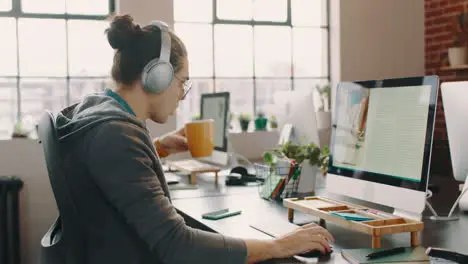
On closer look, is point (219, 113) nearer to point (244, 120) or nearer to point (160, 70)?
point (244, 120)

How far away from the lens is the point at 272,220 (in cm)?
195

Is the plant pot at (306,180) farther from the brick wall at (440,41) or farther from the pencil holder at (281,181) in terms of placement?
the brick wall at (440,41)

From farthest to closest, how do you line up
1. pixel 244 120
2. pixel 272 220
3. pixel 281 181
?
pixel 244 120 < pixel 281 181 < pixel 272 220

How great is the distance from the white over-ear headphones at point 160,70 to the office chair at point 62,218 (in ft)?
0.83

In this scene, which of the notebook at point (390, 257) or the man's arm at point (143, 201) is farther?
the notebook at point (390, 257)

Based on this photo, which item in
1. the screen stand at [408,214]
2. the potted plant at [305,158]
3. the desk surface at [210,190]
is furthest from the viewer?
the desk surface at [210,190]

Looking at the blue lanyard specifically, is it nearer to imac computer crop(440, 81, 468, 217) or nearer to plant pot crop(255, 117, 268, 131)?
imac computer crop(440, 81, 468, 217)

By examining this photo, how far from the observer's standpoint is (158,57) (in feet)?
5.00

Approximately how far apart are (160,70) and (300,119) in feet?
5.95

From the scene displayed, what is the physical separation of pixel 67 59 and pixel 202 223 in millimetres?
2922

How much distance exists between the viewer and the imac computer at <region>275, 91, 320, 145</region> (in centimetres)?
313

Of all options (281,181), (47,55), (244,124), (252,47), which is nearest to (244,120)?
(244,124)

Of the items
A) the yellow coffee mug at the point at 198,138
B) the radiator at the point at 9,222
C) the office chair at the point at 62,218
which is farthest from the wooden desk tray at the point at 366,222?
the radiator at the point at 9,222

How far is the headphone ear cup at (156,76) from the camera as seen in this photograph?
4.86 ft
